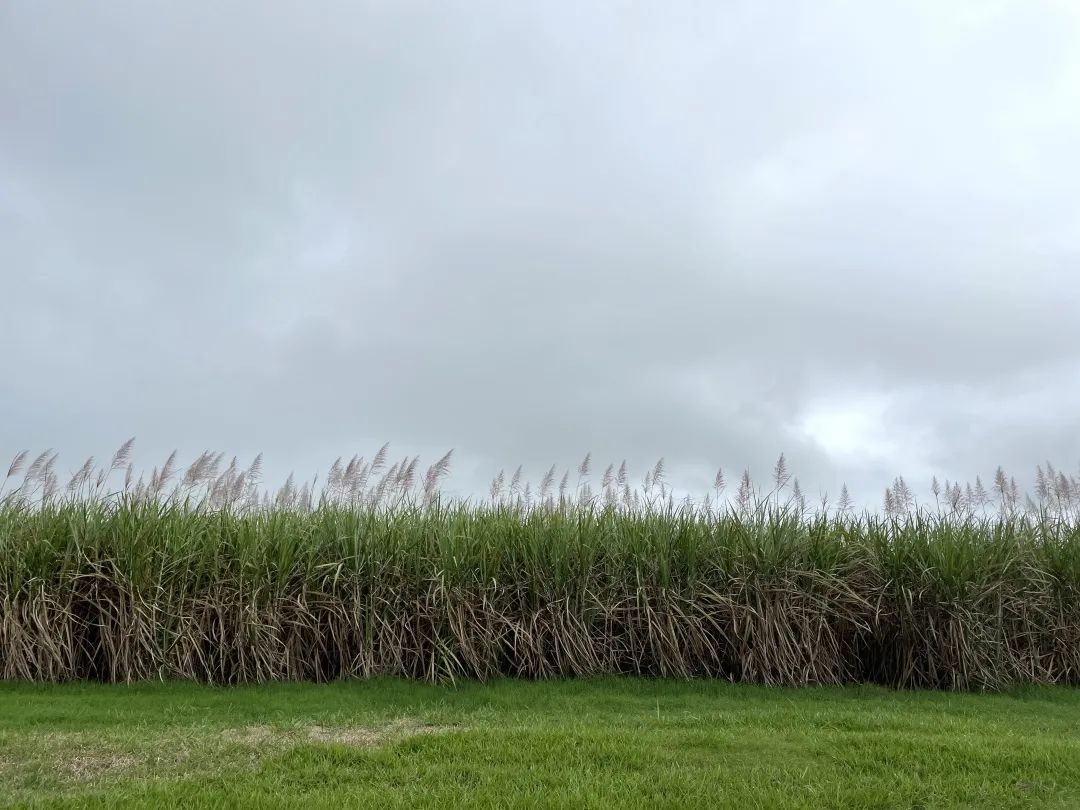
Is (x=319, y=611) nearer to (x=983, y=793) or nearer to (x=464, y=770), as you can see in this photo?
(x=464, y=770)

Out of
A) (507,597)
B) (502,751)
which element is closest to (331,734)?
(502,751)

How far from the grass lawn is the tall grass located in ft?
1.95

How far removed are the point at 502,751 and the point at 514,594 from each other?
10.9ft

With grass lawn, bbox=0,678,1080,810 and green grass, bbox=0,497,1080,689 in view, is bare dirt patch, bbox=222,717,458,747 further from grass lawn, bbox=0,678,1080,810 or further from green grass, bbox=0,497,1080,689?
green grass, bbox=0,497,1080,689

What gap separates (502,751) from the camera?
4715mm

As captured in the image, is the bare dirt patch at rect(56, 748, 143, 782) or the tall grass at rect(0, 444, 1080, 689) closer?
the bare dirt patch at rect(56, 748, 143, 782)

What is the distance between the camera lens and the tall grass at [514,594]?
761cm

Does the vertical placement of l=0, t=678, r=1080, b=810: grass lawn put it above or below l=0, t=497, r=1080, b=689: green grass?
below

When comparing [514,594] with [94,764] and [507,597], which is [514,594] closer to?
[507,597]

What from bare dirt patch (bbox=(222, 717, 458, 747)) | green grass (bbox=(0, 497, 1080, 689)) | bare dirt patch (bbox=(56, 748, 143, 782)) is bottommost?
bare dirt patch (bbox=(56, 748, 143, 782))

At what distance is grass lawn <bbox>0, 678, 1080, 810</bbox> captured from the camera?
4.05 m

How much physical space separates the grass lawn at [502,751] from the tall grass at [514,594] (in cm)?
59

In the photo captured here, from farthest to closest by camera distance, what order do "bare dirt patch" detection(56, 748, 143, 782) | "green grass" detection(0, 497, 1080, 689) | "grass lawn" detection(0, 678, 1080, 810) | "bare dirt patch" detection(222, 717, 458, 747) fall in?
"green grass" detection(0, 497, 1080, 689) < "bare dirt patch" detection(222, 717, 458, 747) < "bare dirt patch" detection(56, 748, 143, 782) < "grass lawn" detection(0, 678, 1080, 810)

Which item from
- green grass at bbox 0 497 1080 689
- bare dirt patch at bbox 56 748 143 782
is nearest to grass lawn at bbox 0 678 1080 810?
bare dirt patch at bbox 56 748 143 782
